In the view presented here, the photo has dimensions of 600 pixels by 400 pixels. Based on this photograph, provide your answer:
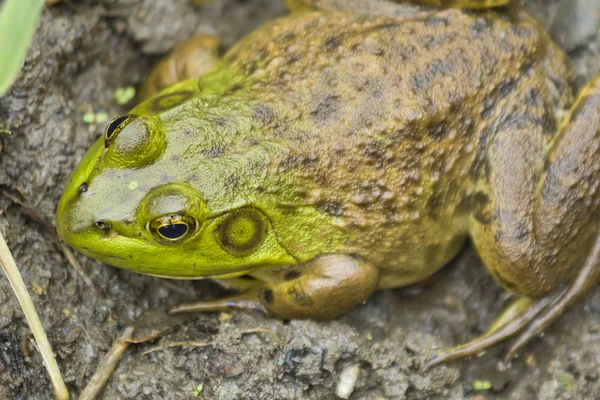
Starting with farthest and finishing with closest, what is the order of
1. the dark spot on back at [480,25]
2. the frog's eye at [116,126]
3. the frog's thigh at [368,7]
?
1. the frog's thigh at [368,7]
2. the dark spot on back at [480,25]
3. the frog's eye at [116,126]

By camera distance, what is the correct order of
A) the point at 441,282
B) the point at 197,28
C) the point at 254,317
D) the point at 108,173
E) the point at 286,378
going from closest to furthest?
the point at 108,173 → the point at 286,378 → the point at 254,317 → the point at 441,282 → the point at 197,28

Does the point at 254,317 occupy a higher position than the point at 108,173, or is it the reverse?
the point at 108,173

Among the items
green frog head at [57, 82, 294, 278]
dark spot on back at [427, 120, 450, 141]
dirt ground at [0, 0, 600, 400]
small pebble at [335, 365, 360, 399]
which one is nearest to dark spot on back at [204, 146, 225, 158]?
green frog head at [57, 82, 294, 278]

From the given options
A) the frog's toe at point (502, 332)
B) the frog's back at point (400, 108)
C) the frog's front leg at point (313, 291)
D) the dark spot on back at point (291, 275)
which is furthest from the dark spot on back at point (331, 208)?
the frog's toe at point (502, 332)

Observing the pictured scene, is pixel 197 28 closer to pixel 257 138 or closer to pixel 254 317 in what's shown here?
pixel 257 138

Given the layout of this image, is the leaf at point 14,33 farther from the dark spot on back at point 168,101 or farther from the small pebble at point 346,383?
the small pebble at point 346,383

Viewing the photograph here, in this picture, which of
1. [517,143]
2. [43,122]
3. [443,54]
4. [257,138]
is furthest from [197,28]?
[517,143]

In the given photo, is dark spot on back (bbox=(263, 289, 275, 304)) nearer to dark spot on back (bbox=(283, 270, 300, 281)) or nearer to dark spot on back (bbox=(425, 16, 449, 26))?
dark spot on back (bbox=(283, 270, 300, 281))
